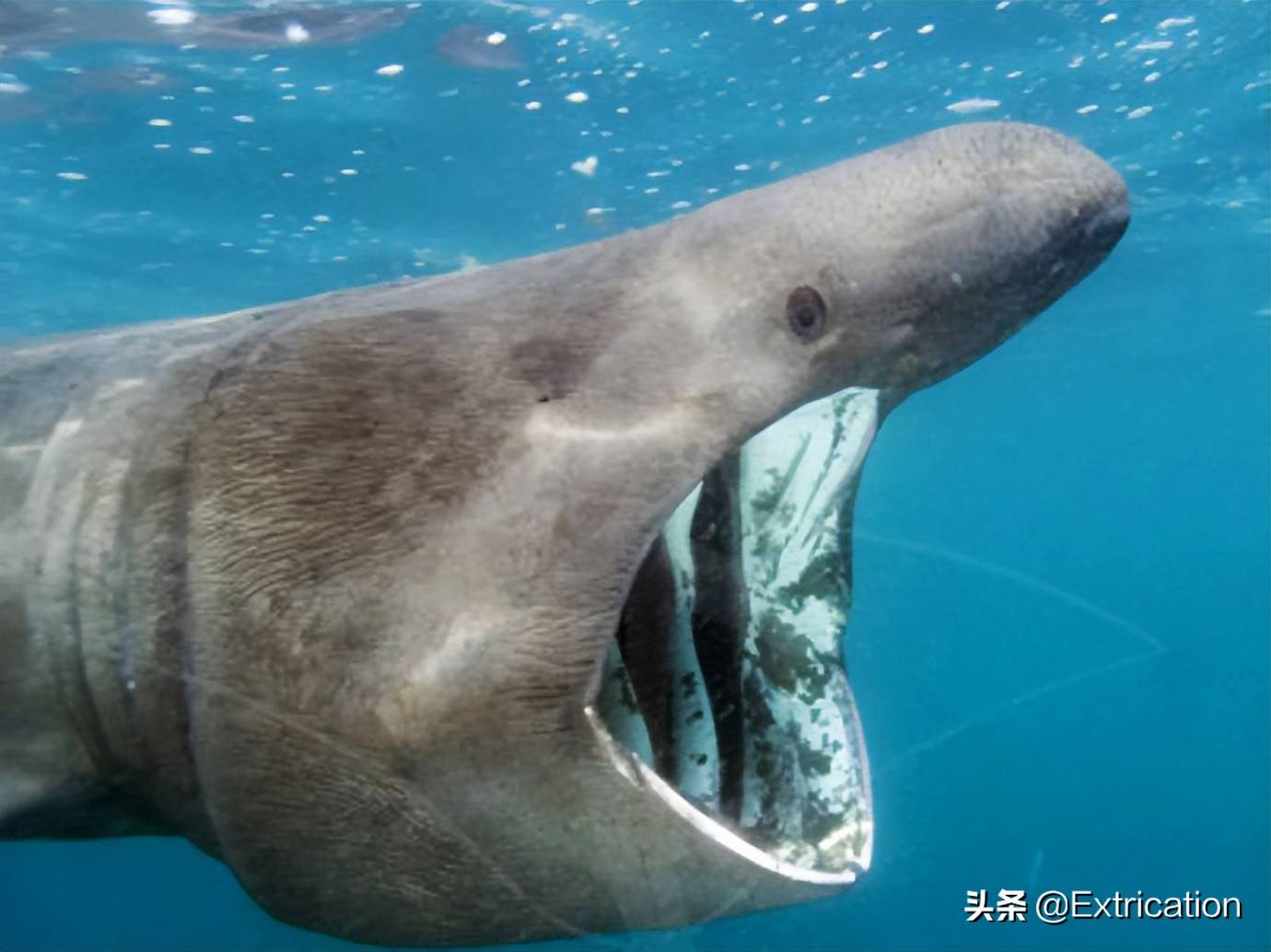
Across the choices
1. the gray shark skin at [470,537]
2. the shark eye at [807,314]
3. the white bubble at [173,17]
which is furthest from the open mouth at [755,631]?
the white bubble at [173,17]

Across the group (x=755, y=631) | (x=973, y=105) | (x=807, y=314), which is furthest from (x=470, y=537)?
(x=973, y=105)

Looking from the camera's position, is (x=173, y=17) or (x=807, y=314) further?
(x=173, y=17)

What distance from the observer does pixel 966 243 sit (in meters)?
2.40

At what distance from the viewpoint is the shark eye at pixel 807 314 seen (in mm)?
2387

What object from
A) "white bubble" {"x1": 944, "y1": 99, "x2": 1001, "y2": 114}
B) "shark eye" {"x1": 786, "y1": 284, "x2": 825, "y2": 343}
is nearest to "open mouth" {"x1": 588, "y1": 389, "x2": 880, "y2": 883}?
"shark eye" {"x1": 786, "y1": 284, "x2": 825, "y2": 343}

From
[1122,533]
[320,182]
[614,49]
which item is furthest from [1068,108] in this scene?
[1122,533]

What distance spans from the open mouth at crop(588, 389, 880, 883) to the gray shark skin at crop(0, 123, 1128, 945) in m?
Result: 0.04

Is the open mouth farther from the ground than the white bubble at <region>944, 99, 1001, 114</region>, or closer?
farther from the ground

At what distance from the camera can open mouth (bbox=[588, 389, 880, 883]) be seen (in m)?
2.83

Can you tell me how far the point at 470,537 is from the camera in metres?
2.23

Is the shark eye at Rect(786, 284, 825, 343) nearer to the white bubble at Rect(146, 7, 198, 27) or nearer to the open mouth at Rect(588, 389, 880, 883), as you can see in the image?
the open mouth at Rect(588, 389, 880, 883)

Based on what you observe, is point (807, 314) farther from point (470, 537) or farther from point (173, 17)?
point (173, 17)

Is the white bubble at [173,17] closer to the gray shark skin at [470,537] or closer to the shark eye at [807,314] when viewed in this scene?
the gray shark skin at [470,537]

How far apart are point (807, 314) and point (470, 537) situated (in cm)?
81
